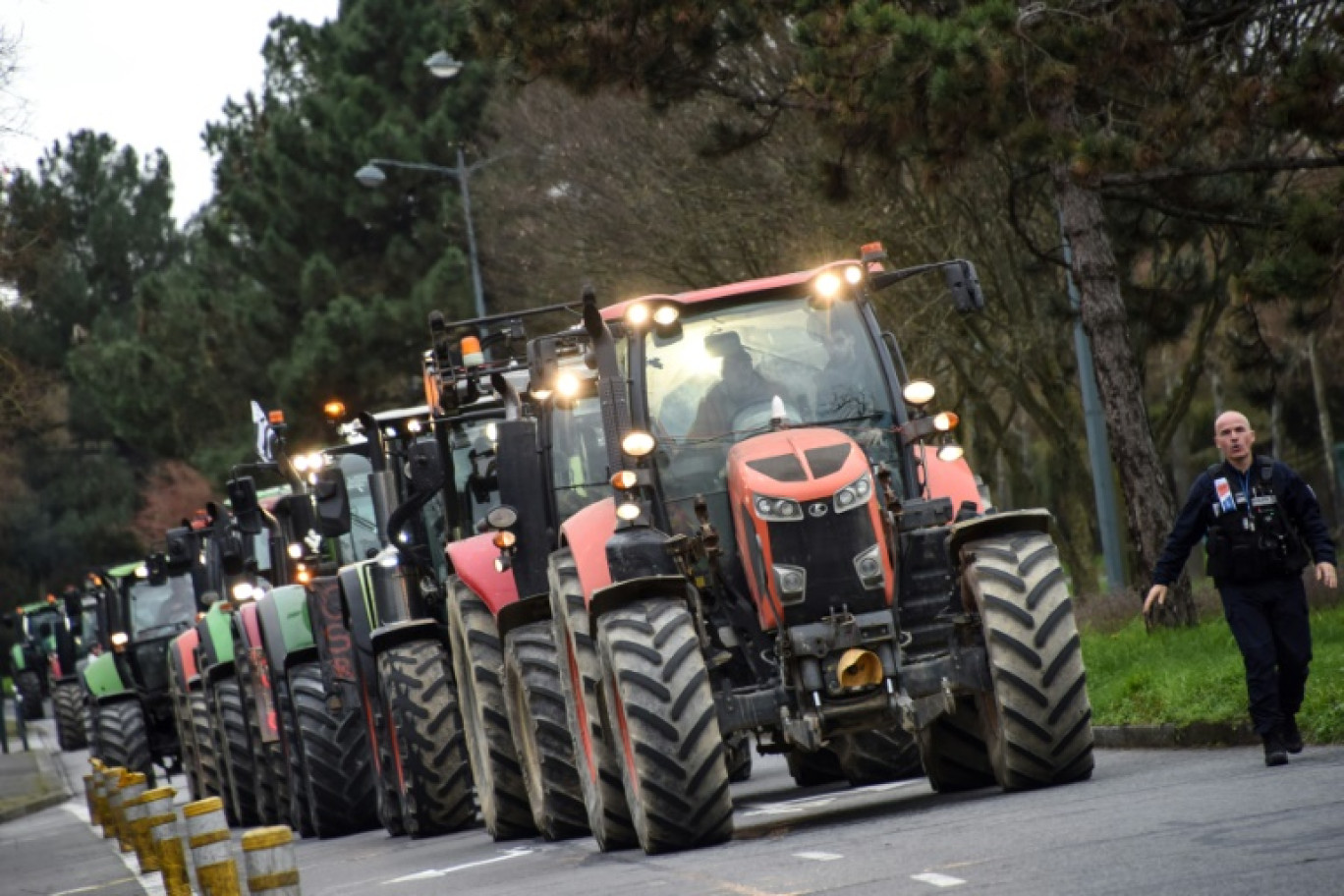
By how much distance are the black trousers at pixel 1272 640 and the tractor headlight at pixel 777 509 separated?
7.53 feet

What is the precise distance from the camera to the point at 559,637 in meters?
14.2

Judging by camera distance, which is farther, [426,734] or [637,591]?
[426,734]

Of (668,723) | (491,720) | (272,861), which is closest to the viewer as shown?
(272,861)

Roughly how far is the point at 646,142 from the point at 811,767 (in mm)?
19054

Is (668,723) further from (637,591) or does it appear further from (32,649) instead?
(32,649)

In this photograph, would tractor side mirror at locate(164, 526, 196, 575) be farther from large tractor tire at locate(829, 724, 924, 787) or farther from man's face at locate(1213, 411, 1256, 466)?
man's face at locate(1213, 411, 1256, 466)

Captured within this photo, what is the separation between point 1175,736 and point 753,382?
12.5 feet

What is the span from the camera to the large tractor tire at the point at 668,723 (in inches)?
491

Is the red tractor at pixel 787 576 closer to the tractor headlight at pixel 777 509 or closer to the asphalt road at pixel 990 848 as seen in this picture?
the tractor headlight at pixel 777 509

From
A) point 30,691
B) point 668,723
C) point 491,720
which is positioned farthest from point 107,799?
point 30,691

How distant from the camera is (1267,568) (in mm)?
13328

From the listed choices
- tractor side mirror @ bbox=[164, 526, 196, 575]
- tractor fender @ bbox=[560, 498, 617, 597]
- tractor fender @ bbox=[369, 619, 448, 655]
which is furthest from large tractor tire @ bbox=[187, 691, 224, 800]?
tractor fender @ bbox=[560, 498, 617, 597]

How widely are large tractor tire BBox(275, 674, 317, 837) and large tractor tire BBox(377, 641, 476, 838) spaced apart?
9.66 ft

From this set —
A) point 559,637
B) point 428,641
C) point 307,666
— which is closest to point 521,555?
point 559,637
